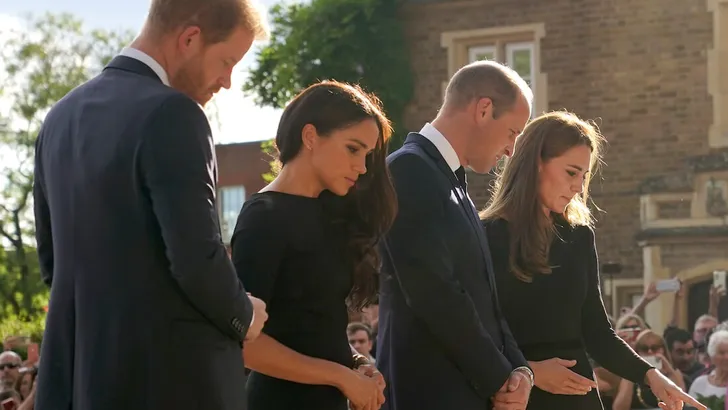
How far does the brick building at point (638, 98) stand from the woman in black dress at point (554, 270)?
13693mm

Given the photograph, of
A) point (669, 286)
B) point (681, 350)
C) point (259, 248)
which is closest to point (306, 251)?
point (259, 248)

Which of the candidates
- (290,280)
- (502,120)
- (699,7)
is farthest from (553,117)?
(699,7)

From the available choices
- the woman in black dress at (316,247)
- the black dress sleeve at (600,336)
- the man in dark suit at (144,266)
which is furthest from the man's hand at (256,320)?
the black dress sleeve at (600,336)

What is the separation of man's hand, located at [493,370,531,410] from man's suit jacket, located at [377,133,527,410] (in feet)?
0.10

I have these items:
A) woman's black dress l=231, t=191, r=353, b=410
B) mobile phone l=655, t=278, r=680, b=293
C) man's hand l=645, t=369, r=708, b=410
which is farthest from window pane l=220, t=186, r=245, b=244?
woman's black dress l=231, t=191, r=353, b=410

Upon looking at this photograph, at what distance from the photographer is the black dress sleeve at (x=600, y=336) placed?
178 inches

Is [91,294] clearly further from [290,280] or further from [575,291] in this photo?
[575,291]

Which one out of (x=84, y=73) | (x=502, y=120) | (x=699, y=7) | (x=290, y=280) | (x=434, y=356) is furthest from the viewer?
(x=84, y=73)

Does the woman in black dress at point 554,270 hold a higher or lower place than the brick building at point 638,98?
lower

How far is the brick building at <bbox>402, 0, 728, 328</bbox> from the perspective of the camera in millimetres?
18078

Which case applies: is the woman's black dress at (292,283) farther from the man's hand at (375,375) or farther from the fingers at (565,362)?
the fingers at (565,362)

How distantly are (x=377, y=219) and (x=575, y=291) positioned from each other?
123cm

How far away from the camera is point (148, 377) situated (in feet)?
8.61

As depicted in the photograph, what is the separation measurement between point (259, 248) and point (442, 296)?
26.4 inches
